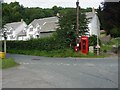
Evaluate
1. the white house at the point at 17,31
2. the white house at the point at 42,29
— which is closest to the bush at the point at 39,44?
the white house at the point at 42,29

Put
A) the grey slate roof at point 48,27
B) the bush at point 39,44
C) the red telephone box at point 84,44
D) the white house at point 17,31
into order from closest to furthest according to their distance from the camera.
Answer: the red telephone box at point 84,44
the bush at point 39,44
the grey slate roof at point 48,27
the white house at point 17,31

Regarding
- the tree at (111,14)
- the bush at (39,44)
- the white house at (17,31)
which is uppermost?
the tree at (111,14)

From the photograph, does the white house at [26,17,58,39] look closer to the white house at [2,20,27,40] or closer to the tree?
the white house at [2,20,27,40]

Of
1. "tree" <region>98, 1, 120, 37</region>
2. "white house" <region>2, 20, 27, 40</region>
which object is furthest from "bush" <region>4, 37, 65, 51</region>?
"white house" <region>2, 20, 27, 40</region>

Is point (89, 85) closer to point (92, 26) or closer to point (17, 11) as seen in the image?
point (92, 26)

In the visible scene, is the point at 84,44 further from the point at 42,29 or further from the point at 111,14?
the point at 42,29

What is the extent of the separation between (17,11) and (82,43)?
66713mm

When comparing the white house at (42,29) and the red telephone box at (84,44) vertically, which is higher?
the white house at (42,29)

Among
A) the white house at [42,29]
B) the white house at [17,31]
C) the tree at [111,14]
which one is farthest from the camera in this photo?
the white house at [17,31]

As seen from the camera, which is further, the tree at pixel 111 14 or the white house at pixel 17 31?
the white house at pixel 17 31

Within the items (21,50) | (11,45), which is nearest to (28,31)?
(11,45)

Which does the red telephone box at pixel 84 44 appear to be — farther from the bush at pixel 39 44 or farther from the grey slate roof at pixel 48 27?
the grey slate roof at pixel 48 27

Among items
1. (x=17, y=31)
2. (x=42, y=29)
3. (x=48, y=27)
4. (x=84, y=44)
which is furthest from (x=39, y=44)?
(x=17, y=31)

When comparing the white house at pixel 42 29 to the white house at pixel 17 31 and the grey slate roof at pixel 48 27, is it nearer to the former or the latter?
the grey slate roof at pixel 48 27
